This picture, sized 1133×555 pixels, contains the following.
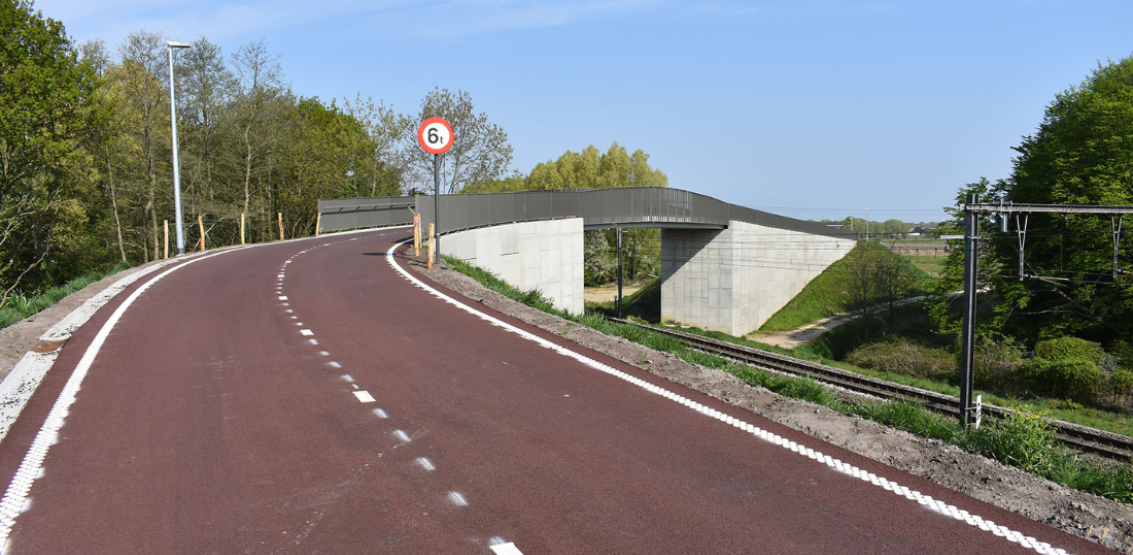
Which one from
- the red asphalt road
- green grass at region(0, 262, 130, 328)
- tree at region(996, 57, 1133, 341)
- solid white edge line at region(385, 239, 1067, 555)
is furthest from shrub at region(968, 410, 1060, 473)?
tree at region(996, 57, 1133, 341)

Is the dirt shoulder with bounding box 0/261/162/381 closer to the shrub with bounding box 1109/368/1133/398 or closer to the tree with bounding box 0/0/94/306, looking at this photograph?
the tree with bounding box 0/0/94/306

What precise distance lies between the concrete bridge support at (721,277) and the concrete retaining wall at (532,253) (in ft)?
46.5

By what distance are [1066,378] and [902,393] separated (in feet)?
27.1

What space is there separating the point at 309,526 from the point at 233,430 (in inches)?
91.2

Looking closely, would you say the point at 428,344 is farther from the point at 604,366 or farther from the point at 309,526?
the point at 309,526

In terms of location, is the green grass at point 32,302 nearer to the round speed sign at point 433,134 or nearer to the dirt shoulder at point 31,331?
the dirt shoulder at point 31,331

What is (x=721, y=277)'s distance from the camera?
135 ft

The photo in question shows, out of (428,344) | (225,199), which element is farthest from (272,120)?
(428,344)

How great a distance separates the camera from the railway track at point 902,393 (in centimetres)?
1680

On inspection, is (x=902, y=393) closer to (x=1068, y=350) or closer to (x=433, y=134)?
(x=1068, y=350)

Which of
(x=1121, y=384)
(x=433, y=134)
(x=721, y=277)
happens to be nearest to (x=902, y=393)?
(x=1121, y=384)

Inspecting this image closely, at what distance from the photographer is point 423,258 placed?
20.2m

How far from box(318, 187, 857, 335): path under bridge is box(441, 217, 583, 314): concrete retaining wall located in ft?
0.13

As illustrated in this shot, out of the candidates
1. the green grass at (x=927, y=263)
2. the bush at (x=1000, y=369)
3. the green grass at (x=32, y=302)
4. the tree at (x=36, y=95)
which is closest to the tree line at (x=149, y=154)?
the tree at (x=36, y=95)
